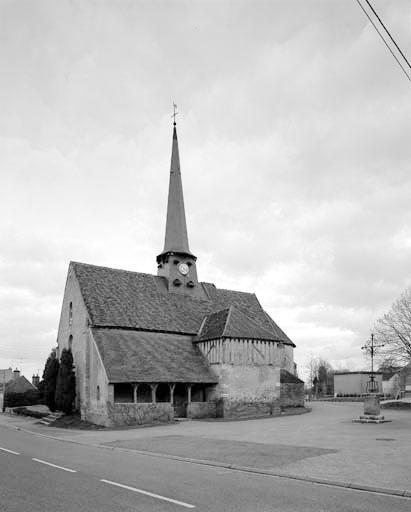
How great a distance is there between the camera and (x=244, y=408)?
3359 centimetres

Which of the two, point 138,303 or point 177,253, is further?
point 177,253

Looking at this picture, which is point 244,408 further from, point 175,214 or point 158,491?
point 158,491

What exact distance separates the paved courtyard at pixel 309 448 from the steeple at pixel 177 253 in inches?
699

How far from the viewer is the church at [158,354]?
3041 cm

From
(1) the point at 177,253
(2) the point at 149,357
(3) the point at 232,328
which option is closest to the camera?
(2) the point at 149,357

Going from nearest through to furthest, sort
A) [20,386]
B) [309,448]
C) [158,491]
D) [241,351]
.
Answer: [158,491]
[309,448]
[241,351]
[20,386]

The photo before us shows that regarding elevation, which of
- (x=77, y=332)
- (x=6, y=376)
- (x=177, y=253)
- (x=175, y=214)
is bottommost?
(x=6, y=376)

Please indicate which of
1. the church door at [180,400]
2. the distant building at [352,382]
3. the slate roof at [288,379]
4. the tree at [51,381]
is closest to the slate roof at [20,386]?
the tree at [51,381]

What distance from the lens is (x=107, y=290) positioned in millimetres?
36062

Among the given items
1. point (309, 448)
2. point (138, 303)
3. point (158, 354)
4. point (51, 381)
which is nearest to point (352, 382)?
point (138, 303)

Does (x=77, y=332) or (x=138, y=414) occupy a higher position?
(x=77, y=332)

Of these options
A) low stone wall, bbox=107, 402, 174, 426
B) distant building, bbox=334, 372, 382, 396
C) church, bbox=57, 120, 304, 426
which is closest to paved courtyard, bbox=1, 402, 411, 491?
low stone wall, bbox=107, 402, 174, 426

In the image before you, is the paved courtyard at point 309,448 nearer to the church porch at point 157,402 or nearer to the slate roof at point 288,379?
the church porch at point 157,402

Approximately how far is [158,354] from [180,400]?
353cm
